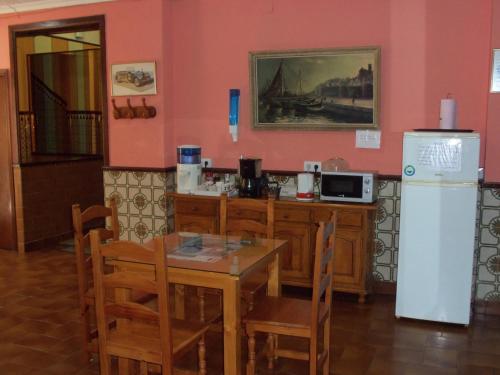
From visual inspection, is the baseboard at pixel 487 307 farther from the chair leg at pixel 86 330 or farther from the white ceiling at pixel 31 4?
the white ceiling at pixel 31 4

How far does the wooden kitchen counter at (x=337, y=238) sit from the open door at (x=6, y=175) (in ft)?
8.65

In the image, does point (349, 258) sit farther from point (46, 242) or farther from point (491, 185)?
point (46, 242)

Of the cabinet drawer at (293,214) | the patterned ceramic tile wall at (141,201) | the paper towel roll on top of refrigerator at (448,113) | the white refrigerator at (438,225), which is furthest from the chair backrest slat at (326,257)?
→ the patterned ceramic tile wall at (141,201)

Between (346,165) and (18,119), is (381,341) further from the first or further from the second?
(18,119)

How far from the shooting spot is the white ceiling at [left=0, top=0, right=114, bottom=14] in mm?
5357

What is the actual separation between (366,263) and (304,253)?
520 mm

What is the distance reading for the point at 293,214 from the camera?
444 cm

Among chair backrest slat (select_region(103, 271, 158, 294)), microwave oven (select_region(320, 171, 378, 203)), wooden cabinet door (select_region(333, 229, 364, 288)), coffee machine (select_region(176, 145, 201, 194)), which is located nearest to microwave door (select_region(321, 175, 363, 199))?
microwave oven (select_region(320, 171, 378, 203))

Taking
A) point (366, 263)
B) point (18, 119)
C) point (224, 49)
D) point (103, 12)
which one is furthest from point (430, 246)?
point (18, 119)

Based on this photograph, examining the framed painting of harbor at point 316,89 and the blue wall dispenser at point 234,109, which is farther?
the blue wall dispenser at point 234,109

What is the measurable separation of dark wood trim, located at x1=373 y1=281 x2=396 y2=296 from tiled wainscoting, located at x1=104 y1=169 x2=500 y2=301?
0.03m

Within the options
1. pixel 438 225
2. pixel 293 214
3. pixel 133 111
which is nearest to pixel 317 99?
pixel 293 214

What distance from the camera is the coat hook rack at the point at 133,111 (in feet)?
16.9

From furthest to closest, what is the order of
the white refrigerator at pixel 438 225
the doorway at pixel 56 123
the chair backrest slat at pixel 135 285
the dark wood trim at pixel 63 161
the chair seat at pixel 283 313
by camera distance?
the dark wood trim at pixel 63 161
the doorway at pixel 56 123
the white refrigerator at pixel 438 225
the chair seat at pixel 283 313
the chair backrest slat at pixel 135 285
